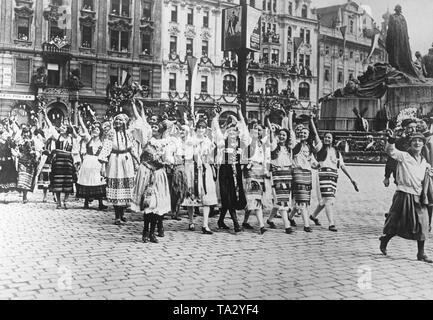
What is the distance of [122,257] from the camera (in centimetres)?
660

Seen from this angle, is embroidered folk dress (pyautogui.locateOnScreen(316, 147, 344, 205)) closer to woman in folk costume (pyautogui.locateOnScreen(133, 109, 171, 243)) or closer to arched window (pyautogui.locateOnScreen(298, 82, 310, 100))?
woman in folk costume (pyautogui.locateOnScreen(133, 109, 171, 243))

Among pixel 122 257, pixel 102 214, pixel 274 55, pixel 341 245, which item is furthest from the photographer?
pixel 274 55

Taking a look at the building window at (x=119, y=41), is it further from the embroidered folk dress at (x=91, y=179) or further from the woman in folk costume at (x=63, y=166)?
the embroidered folk dress at (x=91, y=179)

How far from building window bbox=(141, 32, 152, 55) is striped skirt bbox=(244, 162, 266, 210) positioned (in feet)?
38.7

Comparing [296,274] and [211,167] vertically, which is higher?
[211,167]

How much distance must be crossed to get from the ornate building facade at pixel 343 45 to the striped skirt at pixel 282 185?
478 cm

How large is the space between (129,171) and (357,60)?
17121 millimetres

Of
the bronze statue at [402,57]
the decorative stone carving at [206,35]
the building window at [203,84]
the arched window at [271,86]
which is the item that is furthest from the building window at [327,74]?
the building window at [203,84]

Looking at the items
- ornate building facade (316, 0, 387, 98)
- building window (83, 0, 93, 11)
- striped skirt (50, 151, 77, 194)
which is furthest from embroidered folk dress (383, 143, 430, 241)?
building window (83, 0, 93, 11)

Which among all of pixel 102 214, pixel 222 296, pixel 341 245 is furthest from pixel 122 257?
pixel 102 214

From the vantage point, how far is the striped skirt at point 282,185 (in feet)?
29.1

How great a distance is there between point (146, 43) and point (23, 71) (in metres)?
5.38

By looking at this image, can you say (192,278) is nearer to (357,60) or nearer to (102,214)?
(102,214)

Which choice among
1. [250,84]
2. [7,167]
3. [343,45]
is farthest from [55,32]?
[343,45]
